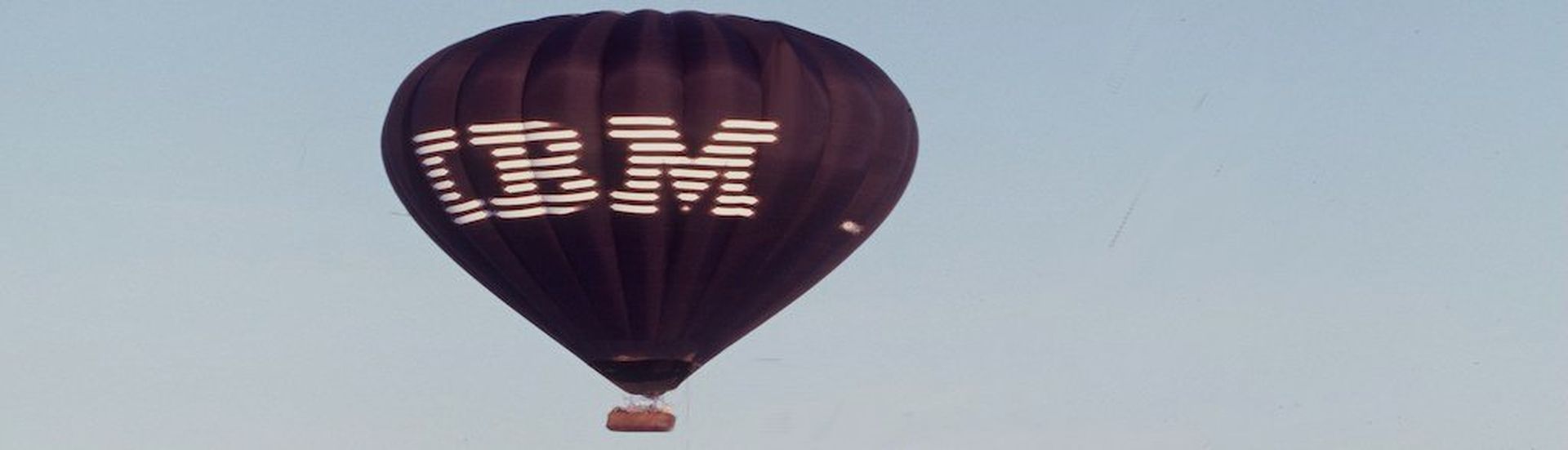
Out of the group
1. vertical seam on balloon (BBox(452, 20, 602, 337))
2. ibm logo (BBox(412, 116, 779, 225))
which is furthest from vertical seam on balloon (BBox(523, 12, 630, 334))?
ibm logo (BBox(412, 116, 779, 225))

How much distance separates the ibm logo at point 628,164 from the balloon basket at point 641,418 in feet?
11.9

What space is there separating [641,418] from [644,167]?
177 inches

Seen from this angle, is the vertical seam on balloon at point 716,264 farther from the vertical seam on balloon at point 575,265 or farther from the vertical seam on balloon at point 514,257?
the vertical seam on balloon at point 514,257

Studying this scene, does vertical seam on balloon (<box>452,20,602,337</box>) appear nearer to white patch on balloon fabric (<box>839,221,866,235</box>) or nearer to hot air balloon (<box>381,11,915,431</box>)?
hot air balloon (<box>381,11,915,431</box>)

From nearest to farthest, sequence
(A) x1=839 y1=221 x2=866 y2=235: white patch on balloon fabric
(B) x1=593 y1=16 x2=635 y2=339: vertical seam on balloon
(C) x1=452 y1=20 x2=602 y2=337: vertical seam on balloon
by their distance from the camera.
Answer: (B) x1=593 y1=16 x2=635 y2=339: vertical seam on balloon → (C) x1=452 y1=20 x2=602 y2=337: vertical seam on balloon → (A) x1=839 y1=221 x2=866 y2=235: white patch on balloon fabric

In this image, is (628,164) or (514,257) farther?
(514,257)

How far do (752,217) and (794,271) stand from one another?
178cm

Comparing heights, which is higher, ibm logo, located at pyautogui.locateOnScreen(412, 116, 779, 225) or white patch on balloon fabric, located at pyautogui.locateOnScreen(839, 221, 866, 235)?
ibm logo, located at pyautogui.locateOnScreen(412, 116, 779, 225)

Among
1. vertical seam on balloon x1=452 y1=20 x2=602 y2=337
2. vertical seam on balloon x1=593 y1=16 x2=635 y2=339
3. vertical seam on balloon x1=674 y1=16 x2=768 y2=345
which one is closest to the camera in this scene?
vertical seam on balloon x1=593 y1=16 x2=635 y2=339

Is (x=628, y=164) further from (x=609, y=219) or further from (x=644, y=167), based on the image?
(x=609, y=219)

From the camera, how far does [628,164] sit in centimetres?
6038

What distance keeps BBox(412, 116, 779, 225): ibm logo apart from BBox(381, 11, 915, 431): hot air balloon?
0.03 meters

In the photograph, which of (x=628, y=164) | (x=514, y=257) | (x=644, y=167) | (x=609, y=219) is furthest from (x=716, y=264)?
(x=514, y=257)

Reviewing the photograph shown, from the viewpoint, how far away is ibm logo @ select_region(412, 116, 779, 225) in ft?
198
